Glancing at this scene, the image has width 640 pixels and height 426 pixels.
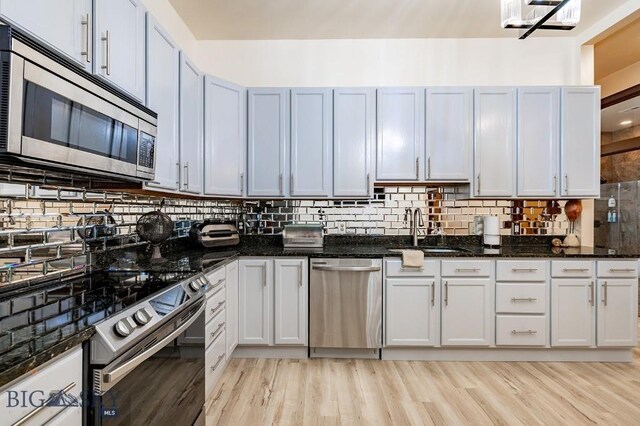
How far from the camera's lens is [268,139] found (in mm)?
3240

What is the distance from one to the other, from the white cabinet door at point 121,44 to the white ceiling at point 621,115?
5.45 meters

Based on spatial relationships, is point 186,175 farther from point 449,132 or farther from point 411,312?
point 449,132

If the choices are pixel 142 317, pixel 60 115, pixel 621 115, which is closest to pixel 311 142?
pixel 60 115

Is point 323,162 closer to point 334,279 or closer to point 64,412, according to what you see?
point 334,279

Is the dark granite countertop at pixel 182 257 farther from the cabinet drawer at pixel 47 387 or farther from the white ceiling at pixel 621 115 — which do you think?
the white ceiling at pixel 621 115

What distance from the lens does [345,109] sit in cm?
322

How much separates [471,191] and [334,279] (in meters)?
1.50

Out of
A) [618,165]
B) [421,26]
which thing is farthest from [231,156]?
[618,165]

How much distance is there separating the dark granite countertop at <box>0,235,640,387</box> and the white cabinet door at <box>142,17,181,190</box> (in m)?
0.52

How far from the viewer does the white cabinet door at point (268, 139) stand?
324 cm

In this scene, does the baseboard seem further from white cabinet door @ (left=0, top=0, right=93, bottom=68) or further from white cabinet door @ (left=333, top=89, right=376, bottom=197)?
white cabinet door @ (left=0, top=0, right=93, bottom=68)

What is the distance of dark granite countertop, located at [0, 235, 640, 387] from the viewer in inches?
33.1

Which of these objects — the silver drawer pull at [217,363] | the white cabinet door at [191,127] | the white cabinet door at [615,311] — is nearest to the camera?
the silver drawer pull at [217,363]

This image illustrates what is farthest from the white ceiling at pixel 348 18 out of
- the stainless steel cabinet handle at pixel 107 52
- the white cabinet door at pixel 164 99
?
the stainless steel cabinet handle at pixel 107 52
